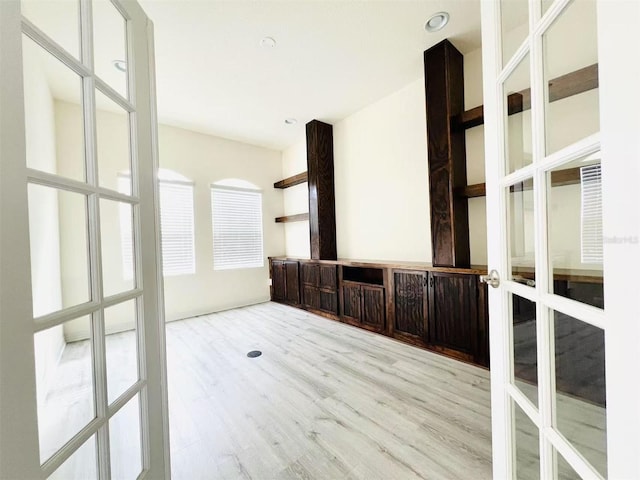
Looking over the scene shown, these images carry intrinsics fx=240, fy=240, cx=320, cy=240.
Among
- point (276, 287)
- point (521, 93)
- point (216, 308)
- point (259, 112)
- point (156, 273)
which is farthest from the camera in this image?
point (276, 287)

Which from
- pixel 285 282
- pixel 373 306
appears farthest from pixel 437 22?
pixel 285 282

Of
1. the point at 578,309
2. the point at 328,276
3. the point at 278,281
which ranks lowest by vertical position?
the point at 278,281

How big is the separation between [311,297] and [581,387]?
139 inches

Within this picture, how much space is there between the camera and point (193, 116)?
371 centimetres

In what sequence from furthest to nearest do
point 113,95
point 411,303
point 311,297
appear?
1. point 311,297
2. point 411,303
3. point 113,95

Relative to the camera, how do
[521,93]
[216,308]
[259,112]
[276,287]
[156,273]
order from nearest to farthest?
[521,93] < [156,273] < [259,112] < [216,308] < [276,287]

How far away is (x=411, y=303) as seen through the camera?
2.71m

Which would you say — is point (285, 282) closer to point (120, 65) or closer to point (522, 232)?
point (120, 65)

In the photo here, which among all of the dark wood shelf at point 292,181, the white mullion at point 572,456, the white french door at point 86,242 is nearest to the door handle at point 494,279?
the white mullion at point 572,456

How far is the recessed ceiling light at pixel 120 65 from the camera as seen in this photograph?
0.99 m

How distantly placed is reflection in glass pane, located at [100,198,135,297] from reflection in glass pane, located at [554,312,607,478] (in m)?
1.52

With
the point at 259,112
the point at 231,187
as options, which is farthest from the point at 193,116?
the point at 231,187

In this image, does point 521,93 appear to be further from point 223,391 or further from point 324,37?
point 223,391

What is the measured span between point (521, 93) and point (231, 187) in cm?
454
